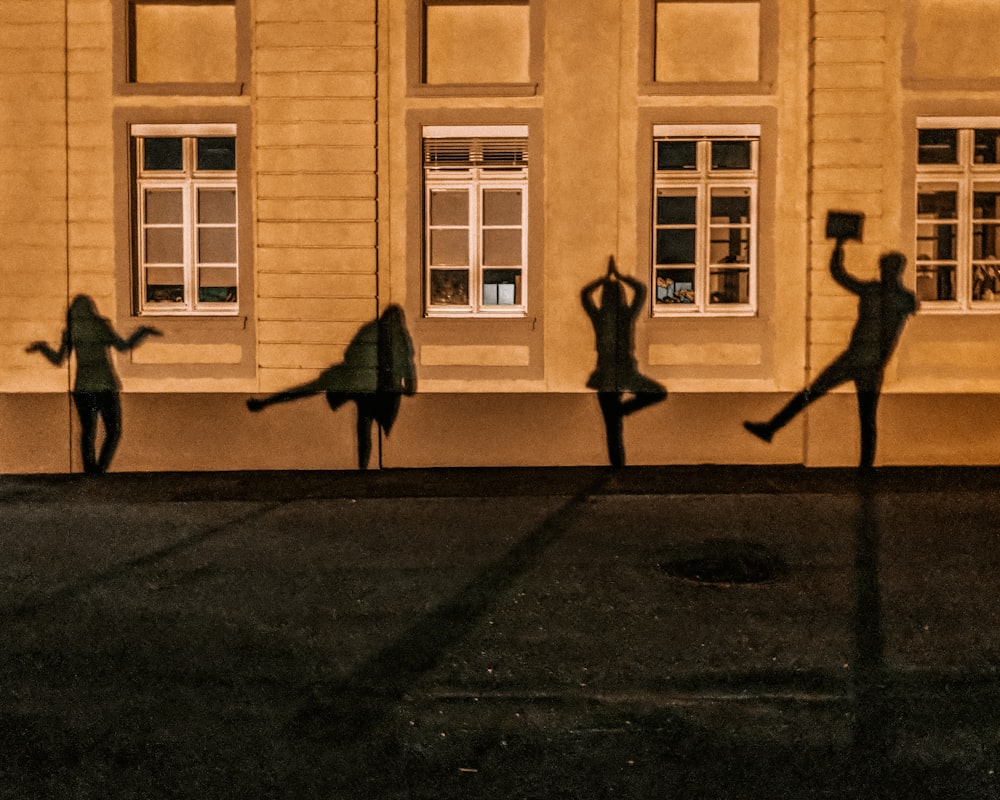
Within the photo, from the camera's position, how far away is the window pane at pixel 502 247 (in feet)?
38.2

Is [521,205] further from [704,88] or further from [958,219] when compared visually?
Result: [958,219]

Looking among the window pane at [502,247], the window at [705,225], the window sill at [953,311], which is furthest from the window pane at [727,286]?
the window pane at [502,247]

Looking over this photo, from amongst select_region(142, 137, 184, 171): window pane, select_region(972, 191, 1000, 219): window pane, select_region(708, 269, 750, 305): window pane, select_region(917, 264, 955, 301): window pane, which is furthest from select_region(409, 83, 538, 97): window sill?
select_region(972, 191, 1000, 219): window pane

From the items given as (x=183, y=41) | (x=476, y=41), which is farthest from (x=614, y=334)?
(x=183, y=41)

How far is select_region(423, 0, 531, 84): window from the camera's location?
11.3 metres

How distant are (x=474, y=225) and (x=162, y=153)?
11.2 feet

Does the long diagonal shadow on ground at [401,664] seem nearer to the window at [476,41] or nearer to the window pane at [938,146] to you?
the window at [476,41]

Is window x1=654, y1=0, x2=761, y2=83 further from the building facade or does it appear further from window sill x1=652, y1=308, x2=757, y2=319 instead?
window sill x1=652, y1=308, x2=757, y2=319

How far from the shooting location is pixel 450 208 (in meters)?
11.7

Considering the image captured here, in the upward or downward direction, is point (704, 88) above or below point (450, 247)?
above

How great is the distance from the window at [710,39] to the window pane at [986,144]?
2.43 metres

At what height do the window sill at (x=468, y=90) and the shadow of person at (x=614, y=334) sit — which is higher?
the window sill at (x=468, y=90)

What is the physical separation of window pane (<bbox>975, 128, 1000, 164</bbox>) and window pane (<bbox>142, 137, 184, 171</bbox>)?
27.6 feet

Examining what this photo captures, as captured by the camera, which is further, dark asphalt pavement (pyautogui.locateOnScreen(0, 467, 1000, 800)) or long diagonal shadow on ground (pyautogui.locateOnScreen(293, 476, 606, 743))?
long diagonal shadow on ground (pyautogui.locateOnScreen(293, 476, 606, 743))
